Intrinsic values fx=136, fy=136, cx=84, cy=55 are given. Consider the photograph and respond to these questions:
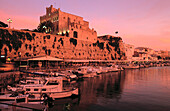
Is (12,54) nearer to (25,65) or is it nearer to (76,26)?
(25,65)

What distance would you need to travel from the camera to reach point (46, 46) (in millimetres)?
55531

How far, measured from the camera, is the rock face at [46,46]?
44.6 metres

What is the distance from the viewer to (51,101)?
57.3 ft

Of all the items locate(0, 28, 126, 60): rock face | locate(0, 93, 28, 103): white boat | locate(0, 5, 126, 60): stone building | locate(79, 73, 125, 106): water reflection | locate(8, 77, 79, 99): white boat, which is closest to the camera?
locate(0, 93, 28, 103): white boat

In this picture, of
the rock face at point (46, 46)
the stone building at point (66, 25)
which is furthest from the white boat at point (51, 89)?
the stone building at point (66, 25)

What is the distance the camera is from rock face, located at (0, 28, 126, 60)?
1756 inches

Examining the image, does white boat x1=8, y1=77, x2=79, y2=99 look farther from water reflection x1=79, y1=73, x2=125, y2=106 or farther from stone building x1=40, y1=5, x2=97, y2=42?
stone building x1=40, y1=5, x2=97, y2=42

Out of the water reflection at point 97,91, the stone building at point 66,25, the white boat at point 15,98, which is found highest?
the stone building at point 66,25

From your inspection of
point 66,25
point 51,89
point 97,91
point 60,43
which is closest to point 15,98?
point 51,89

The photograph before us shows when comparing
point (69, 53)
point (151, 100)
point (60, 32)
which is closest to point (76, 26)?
point (60, 32)

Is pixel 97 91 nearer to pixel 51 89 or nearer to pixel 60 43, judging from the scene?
pixel 51 89

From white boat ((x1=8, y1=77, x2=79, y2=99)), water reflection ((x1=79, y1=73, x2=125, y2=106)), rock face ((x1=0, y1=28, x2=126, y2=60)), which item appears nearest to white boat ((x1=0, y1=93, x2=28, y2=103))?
white boat ((x1=8, y1=77, x2=79, y2=99))

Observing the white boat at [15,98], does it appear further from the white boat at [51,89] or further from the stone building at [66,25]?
the stone building at [66,25]

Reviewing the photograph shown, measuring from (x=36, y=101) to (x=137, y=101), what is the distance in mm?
14579
